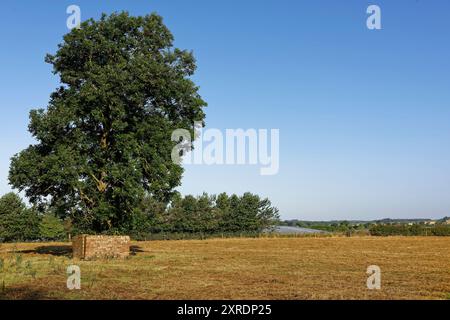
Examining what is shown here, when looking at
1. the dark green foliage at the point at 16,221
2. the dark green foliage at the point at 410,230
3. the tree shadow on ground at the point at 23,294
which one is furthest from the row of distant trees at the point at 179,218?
the tree shadow on ground at the point at 23,294

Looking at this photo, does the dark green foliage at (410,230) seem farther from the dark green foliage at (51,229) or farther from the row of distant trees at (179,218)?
the dark green foliage at (51,229)

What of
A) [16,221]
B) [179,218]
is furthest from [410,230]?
[16,221]

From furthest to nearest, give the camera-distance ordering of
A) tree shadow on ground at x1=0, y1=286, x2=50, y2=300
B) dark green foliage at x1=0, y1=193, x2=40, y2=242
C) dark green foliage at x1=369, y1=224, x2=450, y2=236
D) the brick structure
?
1. dark green foliage at x1=0, y1=193, x2=40, y2=242
2. dark green foliage at x1=369, y1=224, x2=450, y2=236
3. the brick structure
4. tree shadow on ground at x1=0, y1=286, x2=50, y2=300

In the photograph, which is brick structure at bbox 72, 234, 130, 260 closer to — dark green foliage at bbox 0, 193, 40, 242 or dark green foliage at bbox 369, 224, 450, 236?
dark green foliage at bbox 0, 193, 40, 242

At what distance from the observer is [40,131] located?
29109 millimetres

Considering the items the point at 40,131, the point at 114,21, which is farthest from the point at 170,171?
the point at 114,21

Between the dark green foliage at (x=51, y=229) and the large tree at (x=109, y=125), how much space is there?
71.4 metres

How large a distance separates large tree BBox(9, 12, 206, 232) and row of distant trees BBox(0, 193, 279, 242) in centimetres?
4211

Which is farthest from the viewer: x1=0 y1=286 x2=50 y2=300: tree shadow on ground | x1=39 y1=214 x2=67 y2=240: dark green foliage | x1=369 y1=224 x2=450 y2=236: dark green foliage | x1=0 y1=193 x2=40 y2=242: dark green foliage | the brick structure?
x1=39 y1=214 x2=67 y2=240: dark green foliage

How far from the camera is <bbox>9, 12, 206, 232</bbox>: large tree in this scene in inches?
1126

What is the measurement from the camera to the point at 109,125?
31.0 meters

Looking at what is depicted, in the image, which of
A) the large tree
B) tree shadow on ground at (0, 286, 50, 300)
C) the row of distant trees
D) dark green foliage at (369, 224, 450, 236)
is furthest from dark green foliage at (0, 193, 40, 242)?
tree shadow on ground at (0, 286, 50, 300)

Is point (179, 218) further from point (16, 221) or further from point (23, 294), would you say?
point (23, 294)
